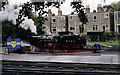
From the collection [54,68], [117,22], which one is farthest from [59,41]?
[117,22]

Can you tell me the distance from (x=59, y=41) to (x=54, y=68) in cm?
90

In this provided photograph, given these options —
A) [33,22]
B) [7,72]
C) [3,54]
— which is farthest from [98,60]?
[3,54]

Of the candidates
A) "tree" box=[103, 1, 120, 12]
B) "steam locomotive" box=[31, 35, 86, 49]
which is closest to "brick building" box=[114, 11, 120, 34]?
"tree" box=[103, 1, 120, 12]

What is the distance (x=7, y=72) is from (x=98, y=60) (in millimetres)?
2792

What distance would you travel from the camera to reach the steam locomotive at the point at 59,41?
597 centimetres

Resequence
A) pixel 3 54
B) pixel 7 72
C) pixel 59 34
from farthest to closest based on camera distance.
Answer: pixel 3 54 → pixel 59 34 → pixel 7 72

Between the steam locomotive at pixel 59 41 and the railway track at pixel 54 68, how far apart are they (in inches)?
23.0

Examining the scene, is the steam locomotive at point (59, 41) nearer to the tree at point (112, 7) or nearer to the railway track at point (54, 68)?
the railway track at point (54, 68)

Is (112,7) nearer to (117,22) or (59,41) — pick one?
(117,22)

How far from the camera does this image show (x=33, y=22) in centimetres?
586

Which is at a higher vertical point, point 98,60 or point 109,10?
point 109,10

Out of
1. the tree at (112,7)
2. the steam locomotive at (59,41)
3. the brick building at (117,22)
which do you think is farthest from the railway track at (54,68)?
the tree at (112,7)

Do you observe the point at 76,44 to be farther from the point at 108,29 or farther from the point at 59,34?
the point at 108,29

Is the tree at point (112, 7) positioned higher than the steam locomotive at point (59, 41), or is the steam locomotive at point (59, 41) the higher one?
the tree at point (112, 7)
